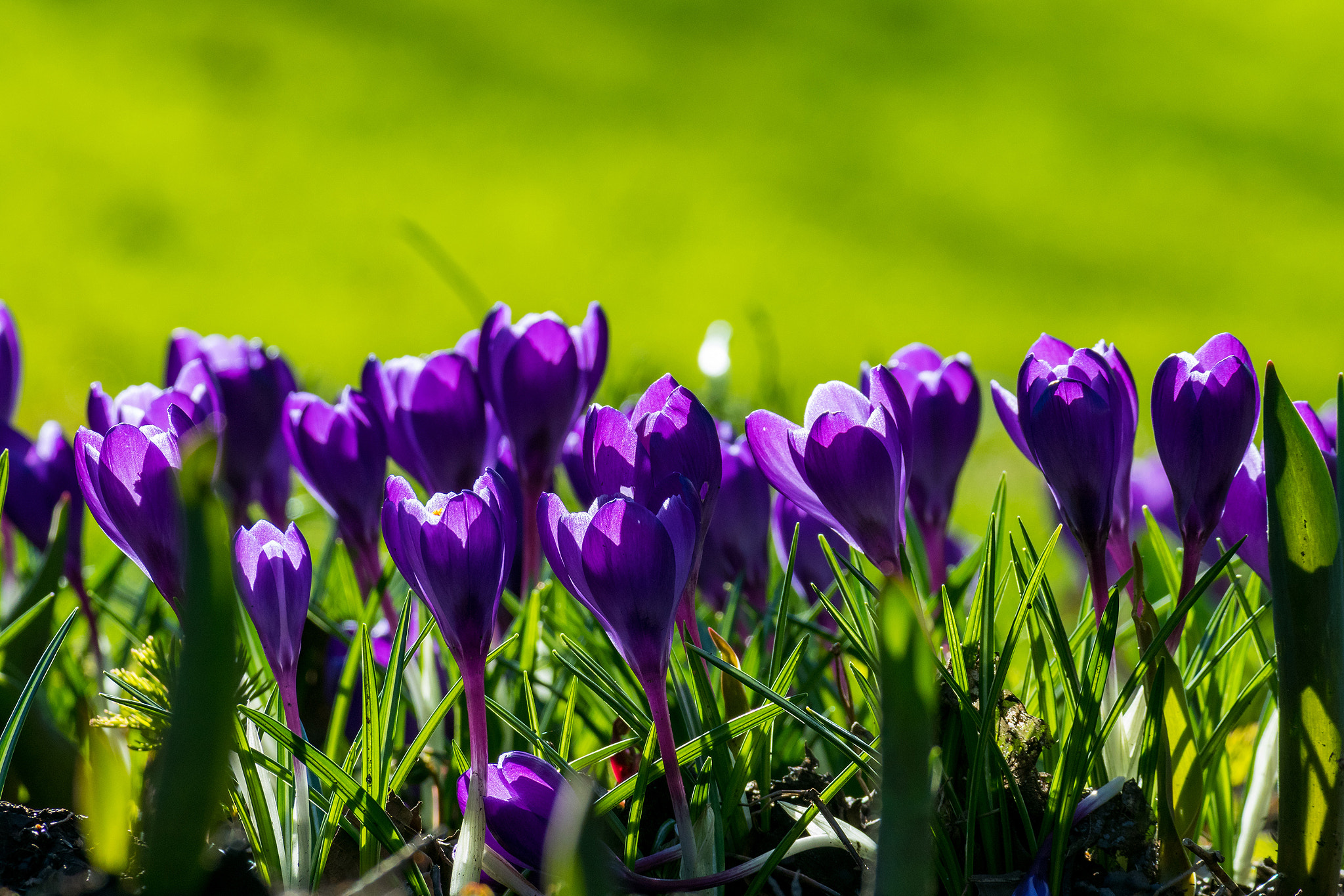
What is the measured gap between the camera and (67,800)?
680mm

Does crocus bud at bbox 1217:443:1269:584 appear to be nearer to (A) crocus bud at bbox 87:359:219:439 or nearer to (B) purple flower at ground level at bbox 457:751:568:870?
(B) purple flower at ground level at bbox 457:751:568:870

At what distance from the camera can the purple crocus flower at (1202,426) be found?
21.6 inches

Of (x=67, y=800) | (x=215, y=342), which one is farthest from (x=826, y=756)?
(x=215, y=342)

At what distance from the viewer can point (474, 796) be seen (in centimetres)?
51

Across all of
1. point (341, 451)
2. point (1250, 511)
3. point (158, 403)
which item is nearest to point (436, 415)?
point (341, 451)

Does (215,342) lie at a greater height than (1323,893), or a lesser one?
greater

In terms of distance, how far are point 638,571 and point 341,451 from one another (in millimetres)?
372

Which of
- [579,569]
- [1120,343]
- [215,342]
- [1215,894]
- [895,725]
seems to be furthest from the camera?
[1120,343]

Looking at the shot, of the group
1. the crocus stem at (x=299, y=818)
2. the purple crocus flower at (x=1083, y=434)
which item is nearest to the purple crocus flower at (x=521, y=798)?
the crocus stem at (x=299, y=818)

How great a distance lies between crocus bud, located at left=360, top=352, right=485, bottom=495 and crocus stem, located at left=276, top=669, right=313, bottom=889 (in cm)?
25

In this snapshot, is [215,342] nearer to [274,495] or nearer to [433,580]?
[274,495]

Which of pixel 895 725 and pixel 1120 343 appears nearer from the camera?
pixel 895 725

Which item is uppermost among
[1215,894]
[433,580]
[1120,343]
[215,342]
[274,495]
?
[1120,343]

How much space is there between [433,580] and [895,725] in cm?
26
